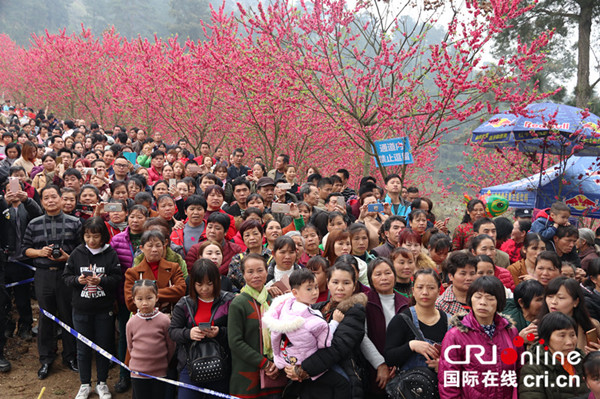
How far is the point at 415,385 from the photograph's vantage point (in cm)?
309

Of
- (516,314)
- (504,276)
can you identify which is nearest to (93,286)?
(516,314)

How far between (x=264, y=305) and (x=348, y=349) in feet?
2.87

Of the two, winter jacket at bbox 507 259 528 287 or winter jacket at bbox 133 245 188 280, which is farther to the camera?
winter jacket at bbox 507 259 528 287

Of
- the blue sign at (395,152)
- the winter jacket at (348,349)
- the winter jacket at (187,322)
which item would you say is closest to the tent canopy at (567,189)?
the blue sign at (395,152)

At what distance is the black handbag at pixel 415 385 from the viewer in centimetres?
307

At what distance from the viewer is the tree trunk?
12930mm

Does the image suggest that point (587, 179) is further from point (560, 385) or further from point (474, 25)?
point (560, 385)

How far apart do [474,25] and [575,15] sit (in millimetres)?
8460

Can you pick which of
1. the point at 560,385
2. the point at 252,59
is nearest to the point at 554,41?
the point at 252,59

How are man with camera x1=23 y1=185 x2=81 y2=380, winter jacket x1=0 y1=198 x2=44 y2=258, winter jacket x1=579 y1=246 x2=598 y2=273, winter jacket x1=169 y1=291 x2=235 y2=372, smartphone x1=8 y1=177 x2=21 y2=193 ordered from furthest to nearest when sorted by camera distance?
winter jacket x1=579 y1=246 x2=598 y2=273, winter jacket x1=0 y1=198 x2=44 y2=258, smartphone x1=8 y1=177 x2=21 y2=193, man with camera x1=23 y1=185 x2=81 y2=380, winter jacket x1=169 y1=291 x2=235 y2=372

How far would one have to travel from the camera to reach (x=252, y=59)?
10.0 metres

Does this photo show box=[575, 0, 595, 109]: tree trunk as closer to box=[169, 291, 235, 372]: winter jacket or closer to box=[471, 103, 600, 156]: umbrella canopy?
box=[471, 103, 600, 156]: umbrella canopy

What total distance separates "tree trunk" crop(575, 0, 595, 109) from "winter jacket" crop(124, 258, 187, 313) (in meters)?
12.9

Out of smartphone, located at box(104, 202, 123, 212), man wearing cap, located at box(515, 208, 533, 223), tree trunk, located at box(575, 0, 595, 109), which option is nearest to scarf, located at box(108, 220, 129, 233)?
smartphone, located at box(104, 202, 123, 212)
